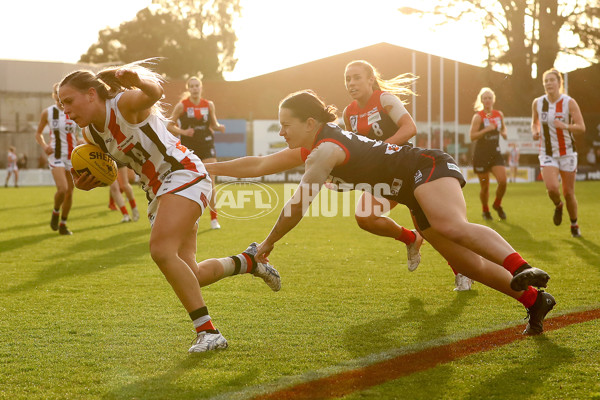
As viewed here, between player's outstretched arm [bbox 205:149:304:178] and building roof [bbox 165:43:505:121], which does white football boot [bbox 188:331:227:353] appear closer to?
player's outstretched arm [bbox 205:149:304:178]

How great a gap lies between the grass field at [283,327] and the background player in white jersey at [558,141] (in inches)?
45.9

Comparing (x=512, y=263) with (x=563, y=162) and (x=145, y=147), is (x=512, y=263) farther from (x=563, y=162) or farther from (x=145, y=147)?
(x=563, y=162)

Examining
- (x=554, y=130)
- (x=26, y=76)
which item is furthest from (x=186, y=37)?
(x=554, y=130)

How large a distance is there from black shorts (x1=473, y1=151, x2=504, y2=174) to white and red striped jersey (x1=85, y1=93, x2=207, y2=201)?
9569 millimetres

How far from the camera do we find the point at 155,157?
4.51 meters

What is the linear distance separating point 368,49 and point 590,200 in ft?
97.9

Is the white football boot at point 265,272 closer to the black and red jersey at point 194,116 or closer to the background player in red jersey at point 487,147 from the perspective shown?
the black and red jersey at point 194,116

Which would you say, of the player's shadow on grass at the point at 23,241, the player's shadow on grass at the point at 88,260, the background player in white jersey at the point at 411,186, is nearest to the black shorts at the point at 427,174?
the background player in white jersey at the point at 411,186

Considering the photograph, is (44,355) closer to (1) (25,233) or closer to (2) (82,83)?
(2) (82,83)

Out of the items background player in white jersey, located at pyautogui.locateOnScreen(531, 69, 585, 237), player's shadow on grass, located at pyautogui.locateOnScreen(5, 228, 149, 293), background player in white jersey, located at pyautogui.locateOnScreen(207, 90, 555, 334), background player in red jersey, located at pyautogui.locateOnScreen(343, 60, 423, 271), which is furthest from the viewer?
background player in white jersey, located at pyautogui.locateOnScreen(531, 69, 585, 237)

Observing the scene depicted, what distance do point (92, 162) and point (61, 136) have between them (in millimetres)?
7520

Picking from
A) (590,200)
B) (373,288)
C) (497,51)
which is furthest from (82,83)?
(497,51)

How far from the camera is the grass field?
372 centimetres

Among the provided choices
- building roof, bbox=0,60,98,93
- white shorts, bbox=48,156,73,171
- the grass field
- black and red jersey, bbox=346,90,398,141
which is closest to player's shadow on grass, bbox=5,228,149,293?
the grass field
